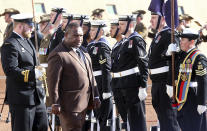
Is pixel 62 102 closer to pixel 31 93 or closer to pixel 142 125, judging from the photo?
pixel 31 93

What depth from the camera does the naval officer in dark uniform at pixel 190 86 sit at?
7430mm

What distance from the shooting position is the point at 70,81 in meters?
6.67

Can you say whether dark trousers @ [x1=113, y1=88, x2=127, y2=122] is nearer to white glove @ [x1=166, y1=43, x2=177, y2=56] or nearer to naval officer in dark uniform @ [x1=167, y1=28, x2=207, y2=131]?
naval officer in dark uniform @ [x1=167, y1=28, x2=207, y2=131]

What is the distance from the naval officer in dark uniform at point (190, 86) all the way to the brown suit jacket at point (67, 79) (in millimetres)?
1456

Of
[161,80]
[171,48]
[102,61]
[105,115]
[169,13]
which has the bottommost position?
[105,115]

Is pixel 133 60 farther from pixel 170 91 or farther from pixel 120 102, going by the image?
pixel 170 91

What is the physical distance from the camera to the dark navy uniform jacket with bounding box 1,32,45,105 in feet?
22.4

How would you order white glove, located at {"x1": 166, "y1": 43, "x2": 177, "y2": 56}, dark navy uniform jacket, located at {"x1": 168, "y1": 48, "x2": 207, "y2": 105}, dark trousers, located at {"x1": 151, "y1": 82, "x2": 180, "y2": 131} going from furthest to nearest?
1. dark trousers, located at {"x1": 151, "y1": 82, "x2": 180, "y2": 131}
2. white glove, located at {"x1": 166, "y1": 43, "x2": 177, "y2": 56}
3. dark navy uniform jacket, located at {"x1": 168, "y1": 48, "x2": 207, "y2": 105}

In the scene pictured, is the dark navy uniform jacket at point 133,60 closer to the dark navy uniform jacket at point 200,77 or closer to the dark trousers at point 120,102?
the dark trousers at point 120,102

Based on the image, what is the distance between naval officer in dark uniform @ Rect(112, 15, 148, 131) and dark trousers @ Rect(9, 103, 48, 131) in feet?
5.32

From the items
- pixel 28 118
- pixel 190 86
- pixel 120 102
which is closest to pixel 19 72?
pixel 28 118

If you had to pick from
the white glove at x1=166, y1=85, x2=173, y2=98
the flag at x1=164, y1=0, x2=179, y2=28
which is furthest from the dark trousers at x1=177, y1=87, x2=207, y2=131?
the flag at x1=164, y1=0, x2=179, y2=28

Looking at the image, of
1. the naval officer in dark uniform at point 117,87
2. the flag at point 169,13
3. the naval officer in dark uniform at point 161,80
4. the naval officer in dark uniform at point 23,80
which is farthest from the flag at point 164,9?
the naval officer in dark uniform at point 23,80

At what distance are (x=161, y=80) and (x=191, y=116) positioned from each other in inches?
29.0
